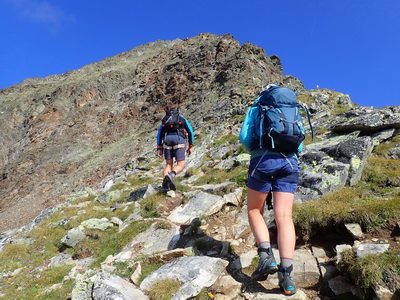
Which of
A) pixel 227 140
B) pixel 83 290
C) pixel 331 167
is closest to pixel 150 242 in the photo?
pixel 83 290

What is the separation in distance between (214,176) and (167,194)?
8.19 feet

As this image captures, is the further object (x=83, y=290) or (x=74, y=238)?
(x=74, y=238)

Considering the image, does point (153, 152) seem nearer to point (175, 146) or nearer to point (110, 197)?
point (110, 197)

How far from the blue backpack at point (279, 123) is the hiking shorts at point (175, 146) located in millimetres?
4614

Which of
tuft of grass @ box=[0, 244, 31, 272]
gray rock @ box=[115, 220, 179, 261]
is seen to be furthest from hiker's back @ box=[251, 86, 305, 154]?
tuft of grass @ box=[0, 244, 31, 272]

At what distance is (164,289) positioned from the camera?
379 cm

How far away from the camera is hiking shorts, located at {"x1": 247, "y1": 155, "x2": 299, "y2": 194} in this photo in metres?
3.70

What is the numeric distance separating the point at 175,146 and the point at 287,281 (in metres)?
5.60

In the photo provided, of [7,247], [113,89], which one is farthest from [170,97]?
[7,247]

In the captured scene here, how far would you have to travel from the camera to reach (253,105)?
405 centimetres

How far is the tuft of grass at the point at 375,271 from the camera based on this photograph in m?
3.05

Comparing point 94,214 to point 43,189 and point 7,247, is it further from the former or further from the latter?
point 43,189

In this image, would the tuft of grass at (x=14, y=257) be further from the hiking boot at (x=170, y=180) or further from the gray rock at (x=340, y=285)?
the gray rock at (x=340, y=285)

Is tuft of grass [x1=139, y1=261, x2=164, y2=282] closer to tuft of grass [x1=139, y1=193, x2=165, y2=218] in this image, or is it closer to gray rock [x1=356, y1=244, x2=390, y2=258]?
tuft of grass [x1=139, y1=193, x2=165, y2=218]
